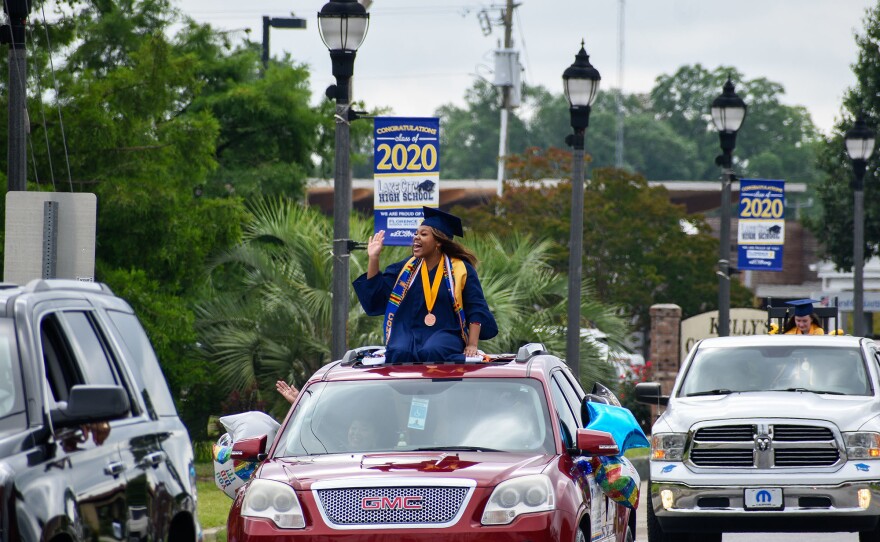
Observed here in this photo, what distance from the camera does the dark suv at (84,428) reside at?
19.2 feet

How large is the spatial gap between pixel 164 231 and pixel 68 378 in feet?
46.2

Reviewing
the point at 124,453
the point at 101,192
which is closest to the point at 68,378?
the point at 124,453

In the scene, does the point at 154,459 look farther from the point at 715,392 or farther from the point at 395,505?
the point at 715,392

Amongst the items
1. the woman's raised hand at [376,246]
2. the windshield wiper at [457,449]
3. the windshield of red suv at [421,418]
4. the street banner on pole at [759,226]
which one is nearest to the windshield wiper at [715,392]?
the woman's raised hand at [376,246]

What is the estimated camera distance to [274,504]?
27.9 feet

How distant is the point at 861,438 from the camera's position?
1246 centimetres

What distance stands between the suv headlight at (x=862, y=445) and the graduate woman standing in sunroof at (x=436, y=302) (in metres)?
3.37

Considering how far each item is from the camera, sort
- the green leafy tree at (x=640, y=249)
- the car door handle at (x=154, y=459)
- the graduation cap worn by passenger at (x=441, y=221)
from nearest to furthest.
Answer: the car door handle at (x=154, y=459)
the graduation cap worn by passenger at (x=441, y=221)
the green leafy tree at (x=640, y=249)

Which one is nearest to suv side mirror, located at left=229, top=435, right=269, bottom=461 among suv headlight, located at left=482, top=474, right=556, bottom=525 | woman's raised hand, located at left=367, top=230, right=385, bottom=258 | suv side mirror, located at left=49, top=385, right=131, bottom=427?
suv headlight, located at left=482, top=474, right=556, bottom=525

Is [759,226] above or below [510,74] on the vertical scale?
below

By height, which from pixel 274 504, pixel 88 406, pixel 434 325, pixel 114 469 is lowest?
pixel 274 504

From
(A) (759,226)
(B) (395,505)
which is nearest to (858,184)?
(A) (759,226)

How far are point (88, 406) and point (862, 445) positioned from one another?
7833 mm

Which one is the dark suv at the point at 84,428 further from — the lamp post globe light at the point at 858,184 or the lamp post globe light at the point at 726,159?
the lamp post globe light at the point at 858,184
